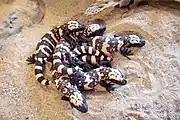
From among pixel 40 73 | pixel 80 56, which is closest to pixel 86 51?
pixel 80 56

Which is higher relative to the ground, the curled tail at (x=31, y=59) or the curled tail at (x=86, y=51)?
the curled tail at (x=86, y=51)

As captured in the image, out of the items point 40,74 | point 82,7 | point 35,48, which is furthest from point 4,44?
point 82,7

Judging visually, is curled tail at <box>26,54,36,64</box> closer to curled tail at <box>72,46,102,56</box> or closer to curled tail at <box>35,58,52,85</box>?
curled tail at <box>35,58,52,85</box>

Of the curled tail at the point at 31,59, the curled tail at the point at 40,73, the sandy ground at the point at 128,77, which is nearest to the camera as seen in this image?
the sandy ground at the point at 128,77

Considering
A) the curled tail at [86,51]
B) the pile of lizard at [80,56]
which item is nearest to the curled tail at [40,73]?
the pile of lizard at [80,56]

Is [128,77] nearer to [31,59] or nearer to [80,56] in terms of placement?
[80,56]

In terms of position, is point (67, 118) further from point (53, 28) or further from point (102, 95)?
point (53, 28)

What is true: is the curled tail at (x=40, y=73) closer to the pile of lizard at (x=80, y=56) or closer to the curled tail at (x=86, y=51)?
the pile of lizard at (x=80, y=56)
